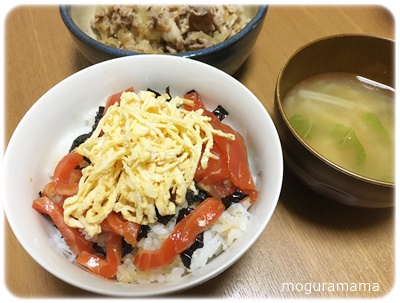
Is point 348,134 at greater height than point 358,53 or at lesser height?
lesser

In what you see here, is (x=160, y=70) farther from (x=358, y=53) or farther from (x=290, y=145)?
(x=358, y=53)

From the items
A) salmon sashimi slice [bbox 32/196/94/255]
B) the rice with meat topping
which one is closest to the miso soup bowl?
the rice with meat topping

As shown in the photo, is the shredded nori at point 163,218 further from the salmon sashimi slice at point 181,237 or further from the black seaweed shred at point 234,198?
the black seaweed shred at point 234,198

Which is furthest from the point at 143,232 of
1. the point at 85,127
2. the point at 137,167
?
the point at 85,127

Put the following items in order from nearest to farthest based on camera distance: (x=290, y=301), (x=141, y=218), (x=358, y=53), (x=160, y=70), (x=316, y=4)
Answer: (x=141, y=218), (x=290, y=301), (x=160, y=70), (x=358, y=53), (x=316, y=4)

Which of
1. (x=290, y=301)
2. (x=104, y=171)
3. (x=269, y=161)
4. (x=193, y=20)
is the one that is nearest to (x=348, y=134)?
(x=269, y=161)

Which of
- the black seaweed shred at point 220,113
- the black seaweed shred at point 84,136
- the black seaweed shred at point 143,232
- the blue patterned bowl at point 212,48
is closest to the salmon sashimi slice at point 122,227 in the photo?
the black seaweed shred at point 143,232

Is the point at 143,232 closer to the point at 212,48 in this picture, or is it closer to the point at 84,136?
the point at 84,136
